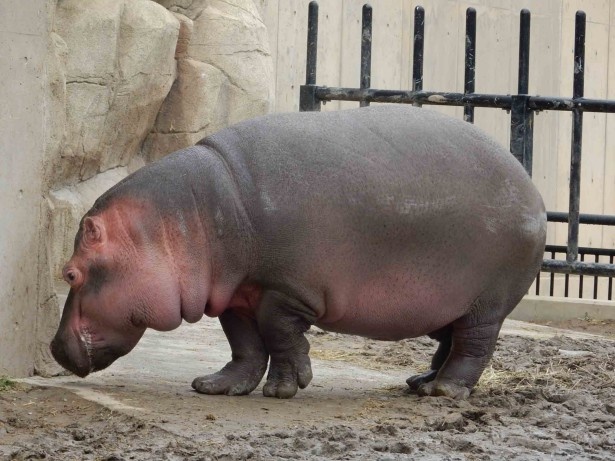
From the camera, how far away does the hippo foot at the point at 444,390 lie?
472cm

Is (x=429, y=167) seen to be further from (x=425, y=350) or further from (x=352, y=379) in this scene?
(x=425, y=350)

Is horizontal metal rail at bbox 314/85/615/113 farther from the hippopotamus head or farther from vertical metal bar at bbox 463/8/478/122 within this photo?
the hippopotamus head

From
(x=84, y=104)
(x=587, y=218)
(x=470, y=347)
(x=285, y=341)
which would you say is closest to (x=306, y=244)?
(x=285, y=341)

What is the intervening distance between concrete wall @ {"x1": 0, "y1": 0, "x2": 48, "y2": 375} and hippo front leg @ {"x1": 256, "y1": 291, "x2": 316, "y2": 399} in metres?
0.93

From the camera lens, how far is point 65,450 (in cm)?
349

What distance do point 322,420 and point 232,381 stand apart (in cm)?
58

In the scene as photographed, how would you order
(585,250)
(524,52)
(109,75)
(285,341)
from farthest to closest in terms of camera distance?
(585,250) < (109,75) < (524,52) < (285,341)

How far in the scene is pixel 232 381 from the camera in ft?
15.1

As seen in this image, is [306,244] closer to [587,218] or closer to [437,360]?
[437,360]

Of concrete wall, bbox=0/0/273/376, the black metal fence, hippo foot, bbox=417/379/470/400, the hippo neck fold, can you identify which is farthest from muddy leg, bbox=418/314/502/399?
the black metal fence

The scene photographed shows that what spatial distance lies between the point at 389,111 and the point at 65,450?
2.01 meters

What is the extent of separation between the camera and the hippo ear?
4359 millimetres

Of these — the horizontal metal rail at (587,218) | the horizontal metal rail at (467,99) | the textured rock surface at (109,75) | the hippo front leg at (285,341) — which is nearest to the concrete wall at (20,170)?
the hippo front leg at (285,341)

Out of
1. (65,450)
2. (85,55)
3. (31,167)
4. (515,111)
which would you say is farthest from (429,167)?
(85,55)
